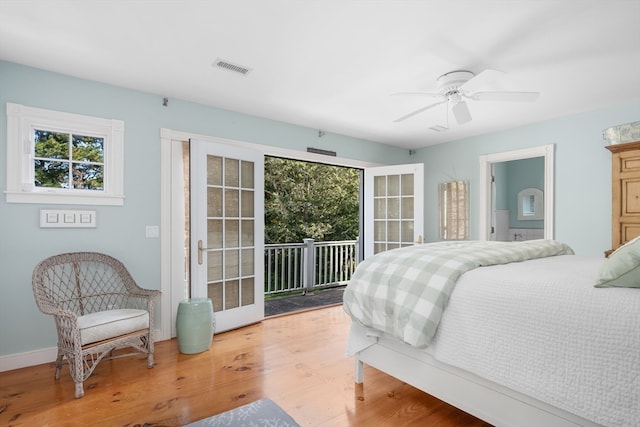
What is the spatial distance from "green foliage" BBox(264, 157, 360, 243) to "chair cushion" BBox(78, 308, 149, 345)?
512 centimetres

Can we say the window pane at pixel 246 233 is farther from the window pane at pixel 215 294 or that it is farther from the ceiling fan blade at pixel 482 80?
the ceiling fan blade at pixel 482 80

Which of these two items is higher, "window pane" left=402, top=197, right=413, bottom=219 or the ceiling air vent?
the ceiling air vent

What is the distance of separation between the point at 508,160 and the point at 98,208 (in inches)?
191

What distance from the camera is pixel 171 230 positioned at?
3.46 m

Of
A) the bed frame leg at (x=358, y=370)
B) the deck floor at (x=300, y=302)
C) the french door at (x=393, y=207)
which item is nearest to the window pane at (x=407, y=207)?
the french door at (x=393, y=207)

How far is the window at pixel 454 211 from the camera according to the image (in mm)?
5020

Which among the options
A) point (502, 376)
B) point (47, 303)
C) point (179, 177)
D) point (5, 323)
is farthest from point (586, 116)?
point (5, 323)

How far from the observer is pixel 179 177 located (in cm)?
353

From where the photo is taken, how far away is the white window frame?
2.70 meters

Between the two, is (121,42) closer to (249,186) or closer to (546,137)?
(249,186)

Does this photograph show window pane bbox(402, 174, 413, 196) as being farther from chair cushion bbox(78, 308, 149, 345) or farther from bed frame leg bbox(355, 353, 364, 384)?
chair cushion bbox(78, 308, 149, 345)

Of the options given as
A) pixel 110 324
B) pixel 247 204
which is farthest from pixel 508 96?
pixel 110 324

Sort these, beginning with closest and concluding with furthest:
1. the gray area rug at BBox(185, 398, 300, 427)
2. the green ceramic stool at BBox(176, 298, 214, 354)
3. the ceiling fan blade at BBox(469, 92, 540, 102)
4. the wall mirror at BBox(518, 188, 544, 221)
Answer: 1. the gray area rug at BBox(185, 398, 300, 427)
2. the ceiling fan blade at BBox(469, 92, 540, 102)
3. the green ceramic stool at BBox(176, 298, 214, 354)
4. the wall mirror at BBox(518, 188, 544, 221)

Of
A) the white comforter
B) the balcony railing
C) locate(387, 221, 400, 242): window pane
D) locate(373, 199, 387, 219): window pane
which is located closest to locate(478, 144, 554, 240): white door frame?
locate(387, 221, 400, 242): window pane
